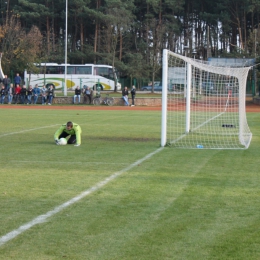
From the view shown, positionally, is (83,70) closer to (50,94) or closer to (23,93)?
(50,94)

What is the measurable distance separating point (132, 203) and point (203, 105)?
24.3 metres

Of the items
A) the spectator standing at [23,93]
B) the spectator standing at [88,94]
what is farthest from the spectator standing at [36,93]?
the spectator standing at [88,94]

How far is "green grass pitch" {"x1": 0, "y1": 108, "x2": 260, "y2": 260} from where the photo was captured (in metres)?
6.12

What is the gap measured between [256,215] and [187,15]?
80841mm

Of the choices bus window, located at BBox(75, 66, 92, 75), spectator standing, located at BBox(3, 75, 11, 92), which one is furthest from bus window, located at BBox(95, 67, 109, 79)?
spectator standing, located at BBox(3, 75, 11, 92)

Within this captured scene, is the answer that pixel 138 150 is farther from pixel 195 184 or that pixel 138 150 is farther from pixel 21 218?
pixel 21 218

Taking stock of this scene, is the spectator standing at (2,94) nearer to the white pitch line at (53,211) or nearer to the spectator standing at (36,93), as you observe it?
the spectator standing at (36,93)

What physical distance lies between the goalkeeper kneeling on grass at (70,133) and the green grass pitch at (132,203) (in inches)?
25.4

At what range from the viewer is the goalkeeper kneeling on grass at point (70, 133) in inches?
620

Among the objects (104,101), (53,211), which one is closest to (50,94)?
(104,101)

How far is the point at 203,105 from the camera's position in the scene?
105ft

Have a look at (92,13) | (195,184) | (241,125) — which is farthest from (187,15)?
(195,184)

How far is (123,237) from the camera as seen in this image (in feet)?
21.3

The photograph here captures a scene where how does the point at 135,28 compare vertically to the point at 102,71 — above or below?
above
